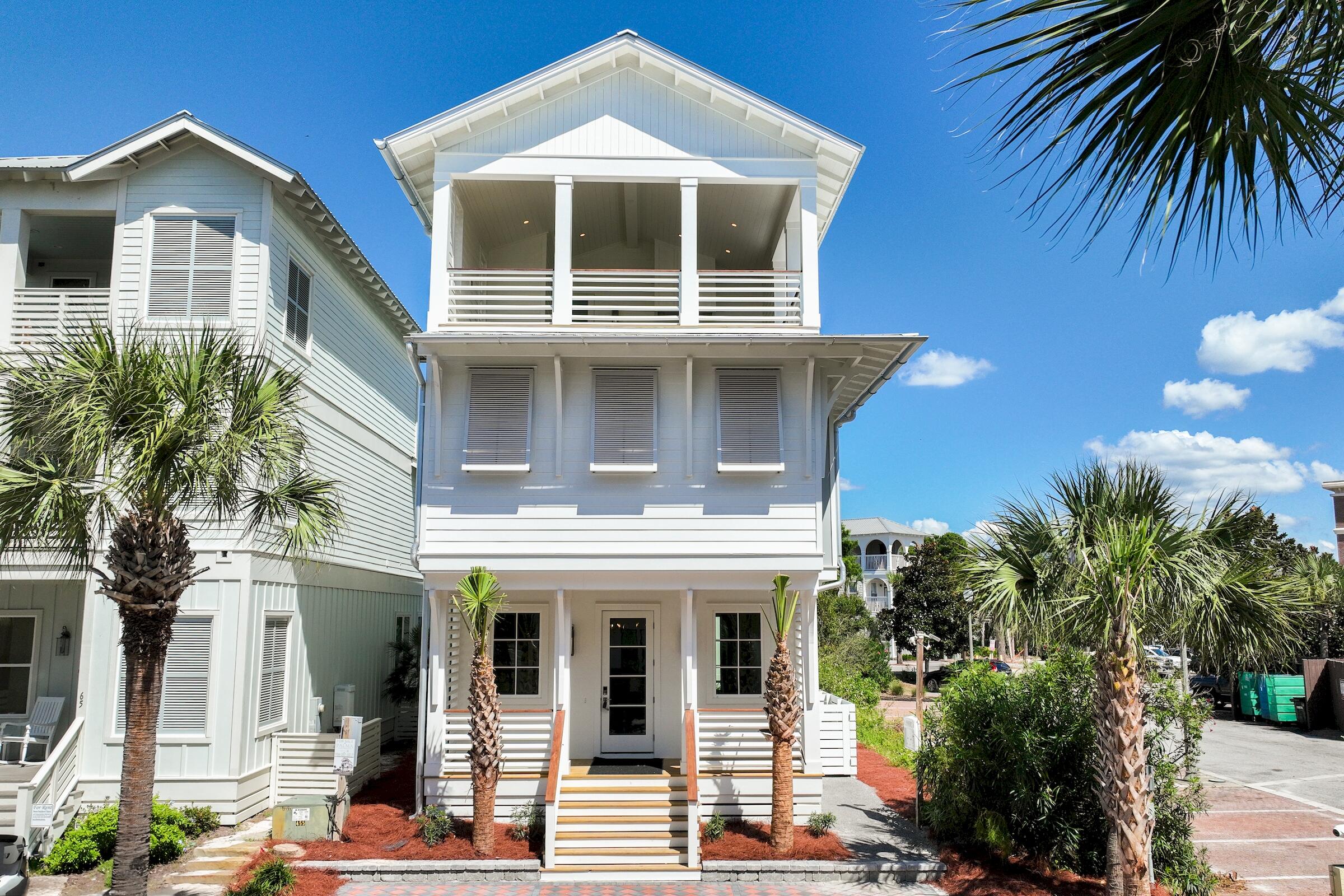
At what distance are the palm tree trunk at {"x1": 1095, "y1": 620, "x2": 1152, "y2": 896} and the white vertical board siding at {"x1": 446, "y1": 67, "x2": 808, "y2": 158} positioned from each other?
28.0 ft

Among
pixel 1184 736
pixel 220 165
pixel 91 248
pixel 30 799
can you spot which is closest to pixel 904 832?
pixel 1184 736

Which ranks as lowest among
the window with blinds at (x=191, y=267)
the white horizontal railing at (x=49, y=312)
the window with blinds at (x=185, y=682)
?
the window with blinds at (x=185, y=682)

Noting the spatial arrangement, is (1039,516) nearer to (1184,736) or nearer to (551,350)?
(1184,736)

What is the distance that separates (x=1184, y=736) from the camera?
10867 millimetres

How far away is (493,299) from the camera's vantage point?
1387 cm

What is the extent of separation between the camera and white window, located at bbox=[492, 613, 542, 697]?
14.0 metres

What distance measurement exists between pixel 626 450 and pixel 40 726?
9163 mm

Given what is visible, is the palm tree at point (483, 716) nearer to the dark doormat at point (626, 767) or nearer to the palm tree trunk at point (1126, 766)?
the dark doormat at point (626, 767)

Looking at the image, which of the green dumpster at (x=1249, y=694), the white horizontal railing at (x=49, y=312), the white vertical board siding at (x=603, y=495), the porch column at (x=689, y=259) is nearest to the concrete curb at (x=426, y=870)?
the white vertical board siding at (x=603, y=495)

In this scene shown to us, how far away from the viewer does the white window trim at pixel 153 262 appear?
1372cm

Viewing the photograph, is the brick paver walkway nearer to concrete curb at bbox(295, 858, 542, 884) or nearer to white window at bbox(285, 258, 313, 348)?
concrete curb at bbox(295, 858, 542, 884)

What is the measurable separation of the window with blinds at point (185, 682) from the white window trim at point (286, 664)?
755 millimetres

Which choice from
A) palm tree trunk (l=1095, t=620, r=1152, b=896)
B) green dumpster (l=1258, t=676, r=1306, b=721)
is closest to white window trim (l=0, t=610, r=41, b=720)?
palm tree trunk (l=1095, t=620, r=1152, b=896)

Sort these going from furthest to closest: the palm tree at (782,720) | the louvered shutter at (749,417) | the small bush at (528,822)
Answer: the louvered shutter at (749,417) < the small bush at (528,822) < the palm tree at (782,720)
